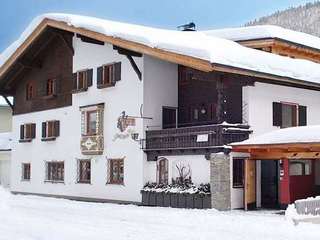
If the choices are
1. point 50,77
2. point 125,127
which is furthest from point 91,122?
point 50,77

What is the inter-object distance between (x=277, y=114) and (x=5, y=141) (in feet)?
80.4

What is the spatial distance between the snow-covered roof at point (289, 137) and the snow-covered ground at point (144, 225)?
8.33 feet

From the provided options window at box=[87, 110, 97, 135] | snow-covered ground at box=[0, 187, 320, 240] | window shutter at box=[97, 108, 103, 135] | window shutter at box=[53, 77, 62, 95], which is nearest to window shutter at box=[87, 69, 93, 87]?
window at box=[87, 110, 97, 135]

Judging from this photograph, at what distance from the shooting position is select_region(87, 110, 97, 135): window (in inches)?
1111

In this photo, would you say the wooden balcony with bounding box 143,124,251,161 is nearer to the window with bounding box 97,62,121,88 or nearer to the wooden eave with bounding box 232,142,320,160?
the wooden eave with bounding box 232,142,320,160

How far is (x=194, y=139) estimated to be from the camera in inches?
890

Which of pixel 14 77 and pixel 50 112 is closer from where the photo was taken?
pixel 50 112

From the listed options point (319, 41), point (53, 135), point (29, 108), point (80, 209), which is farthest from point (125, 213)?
point (319, 41)

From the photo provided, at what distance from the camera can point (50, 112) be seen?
1257 inches

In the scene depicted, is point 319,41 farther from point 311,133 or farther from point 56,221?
point 56,221

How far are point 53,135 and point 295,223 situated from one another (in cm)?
1906

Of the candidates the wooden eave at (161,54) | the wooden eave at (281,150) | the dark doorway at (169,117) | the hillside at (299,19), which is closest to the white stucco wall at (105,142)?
the dark doorway at (169,117)

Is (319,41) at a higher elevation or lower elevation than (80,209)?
higher

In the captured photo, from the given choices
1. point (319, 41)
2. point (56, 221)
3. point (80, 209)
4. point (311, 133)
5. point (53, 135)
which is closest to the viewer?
point (56, 221)
